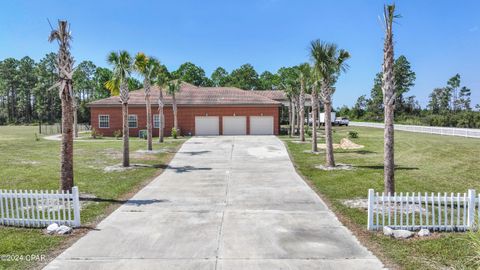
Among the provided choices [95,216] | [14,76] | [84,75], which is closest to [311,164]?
[95,216]

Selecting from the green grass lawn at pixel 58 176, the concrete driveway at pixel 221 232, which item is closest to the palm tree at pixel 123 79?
the green grass lawn at pixel 58 176

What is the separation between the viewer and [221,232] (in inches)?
349

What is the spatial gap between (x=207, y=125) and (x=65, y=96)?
28.7 m

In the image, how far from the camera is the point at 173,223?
963 cm

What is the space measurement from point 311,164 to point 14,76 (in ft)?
330

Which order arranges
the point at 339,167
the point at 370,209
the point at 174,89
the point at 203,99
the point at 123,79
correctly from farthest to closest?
the point at 203,99
the point at 174,89
the point at 123,79
the point at 339,167
the point at 370,209

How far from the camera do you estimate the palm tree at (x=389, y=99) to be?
10828 millimetres

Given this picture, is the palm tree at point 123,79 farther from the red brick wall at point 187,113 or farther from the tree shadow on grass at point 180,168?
the red brick wall at point 187,113

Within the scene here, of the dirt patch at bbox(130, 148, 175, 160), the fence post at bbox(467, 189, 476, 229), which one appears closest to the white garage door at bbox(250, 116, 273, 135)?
the dirt patch at bbox(130, 148, 175, 160)

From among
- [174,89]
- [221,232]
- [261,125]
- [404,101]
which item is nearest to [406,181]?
[221,232]

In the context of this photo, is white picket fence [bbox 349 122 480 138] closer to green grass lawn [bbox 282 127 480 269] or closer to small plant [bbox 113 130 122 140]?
green grass lawn [bbox 282 127 480 269]

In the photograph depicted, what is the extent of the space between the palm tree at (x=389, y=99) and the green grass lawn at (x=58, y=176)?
8.13m

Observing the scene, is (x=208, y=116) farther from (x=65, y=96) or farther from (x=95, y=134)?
(x=65, y=96)

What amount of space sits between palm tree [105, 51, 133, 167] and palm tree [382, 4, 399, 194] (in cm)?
1296
